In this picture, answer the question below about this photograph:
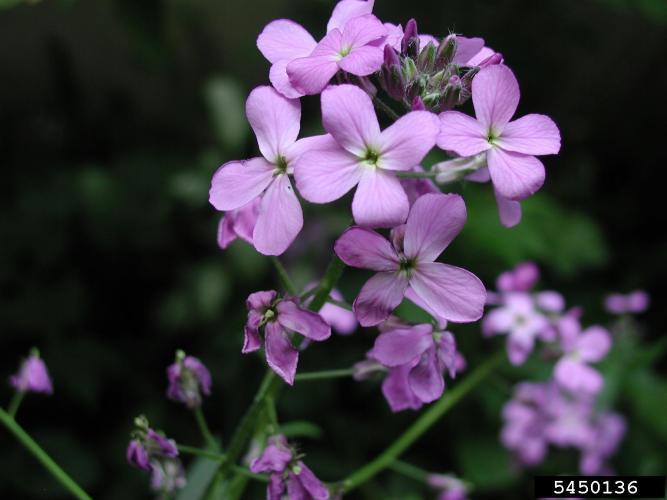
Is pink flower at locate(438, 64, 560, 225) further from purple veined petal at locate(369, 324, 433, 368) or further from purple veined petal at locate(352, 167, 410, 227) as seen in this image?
purple veined petal at locate(369, 324, 433, 368)

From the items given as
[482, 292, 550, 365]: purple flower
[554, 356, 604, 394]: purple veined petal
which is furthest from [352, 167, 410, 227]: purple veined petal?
[554, 356, 604, 394]: purple veined petal

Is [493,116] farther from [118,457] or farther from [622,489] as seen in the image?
[118,457]

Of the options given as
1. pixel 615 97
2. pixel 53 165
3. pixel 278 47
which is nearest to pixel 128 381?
pixel 53 165

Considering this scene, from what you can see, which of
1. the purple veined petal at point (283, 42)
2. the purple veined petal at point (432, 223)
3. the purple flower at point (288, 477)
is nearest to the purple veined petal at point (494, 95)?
the purple veined petal at point (432, 223)

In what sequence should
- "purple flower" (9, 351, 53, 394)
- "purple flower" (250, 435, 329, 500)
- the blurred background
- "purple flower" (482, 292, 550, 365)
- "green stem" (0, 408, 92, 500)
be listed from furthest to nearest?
the blurred background, "purple flower" (482, 292, 550, 365), "purple flower" (9, 351, 53, 394), "green stem" (0, 408, 92, 500), "purple flower" (250, 435, 329, 500)

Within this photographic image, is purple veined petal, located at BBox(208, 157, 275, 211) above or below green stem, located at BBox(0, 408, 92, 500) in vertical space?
above

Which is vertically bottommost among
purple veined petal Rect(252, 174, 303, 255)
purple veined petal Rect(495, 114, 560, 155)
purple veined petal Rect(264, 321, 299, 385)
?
purple veined petal Rect(264, 321, 299, 385)
